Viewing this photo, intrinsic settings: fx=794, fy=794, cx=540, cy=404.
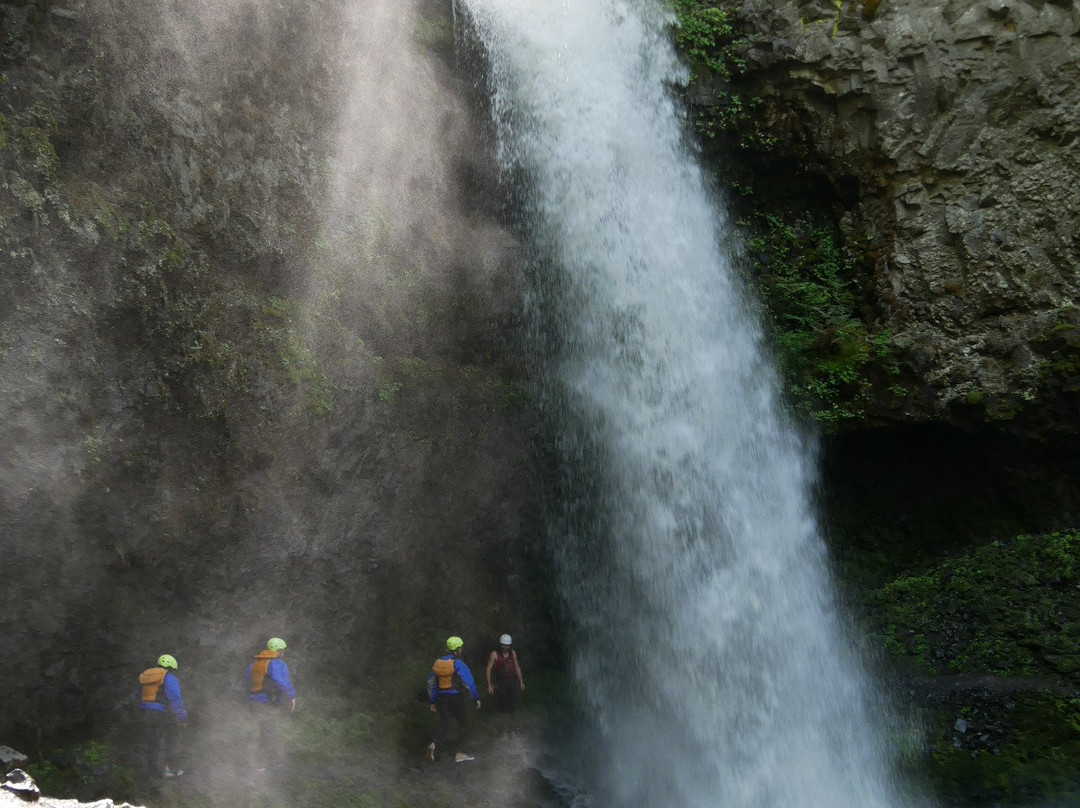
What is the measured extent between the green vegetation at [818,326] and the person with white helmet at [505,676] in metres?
4.89

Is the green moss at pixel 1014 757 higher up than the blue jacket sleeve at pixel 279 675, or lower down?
lower down

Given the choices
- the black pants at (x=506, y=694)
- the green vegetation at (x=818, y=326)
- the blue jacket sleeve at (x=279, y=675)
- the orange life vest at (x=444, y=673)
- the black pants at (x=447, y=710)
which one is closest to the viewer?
the blue jacket sleeve at (x=279, y=675)

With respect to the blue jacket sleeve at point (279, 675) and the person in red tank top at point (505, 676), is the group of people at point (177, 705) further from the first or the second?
the person in red tank top at point (505, 676)

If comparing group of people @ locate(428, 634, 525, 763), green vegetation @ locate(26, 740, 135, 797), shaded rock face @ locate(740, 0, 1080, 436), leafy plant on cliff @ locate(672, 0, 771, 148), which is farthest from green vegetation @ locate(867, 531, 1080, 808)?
green vegetation @ locate(26, 740, 135, 797)

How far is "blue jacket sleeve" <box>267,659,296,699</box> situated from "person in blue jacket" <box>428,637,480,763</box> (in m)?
1.51

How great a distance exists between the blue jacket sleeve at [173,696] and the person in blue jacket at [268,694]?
27.5 inches

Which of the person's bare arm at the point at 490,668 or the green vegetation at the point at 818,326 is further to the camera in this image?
the green vegetation at the point at 818,326

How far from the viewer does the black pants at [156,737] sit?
6.88 m

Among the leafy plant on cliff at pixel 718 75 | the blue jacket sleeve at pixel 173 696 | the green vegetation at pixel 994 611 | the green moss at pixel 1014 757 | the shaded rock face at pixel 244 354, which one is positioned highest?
the leafy plant on cliff at pixel 718 75

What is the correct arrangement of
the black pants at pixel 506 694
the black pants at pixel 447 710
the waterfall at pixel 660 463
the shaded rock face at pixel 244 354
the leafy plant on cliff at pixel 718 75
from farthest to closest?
1. the leafy plant on cliff at pixel 718 75
2. the black pants at pixel 506 694
3. the waterfall at pixel 660 463
4. the black pants at pixel 447 710
5. the shaded rock face at pixel 244 354

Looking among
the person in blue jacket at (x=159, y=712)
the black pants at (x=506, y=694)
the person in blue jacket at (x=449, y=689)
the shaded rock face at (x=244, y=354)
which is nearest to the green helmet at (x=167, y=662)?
the person in blue jacket at (x=159, y=712)

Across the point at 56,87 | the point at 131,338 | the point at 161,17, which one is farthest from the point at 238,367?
the point at 161,17

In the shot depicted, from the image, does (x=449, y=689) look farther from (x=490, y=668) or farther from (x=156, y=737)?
(x=156, y=737)

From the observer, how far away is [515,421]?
10.1m
